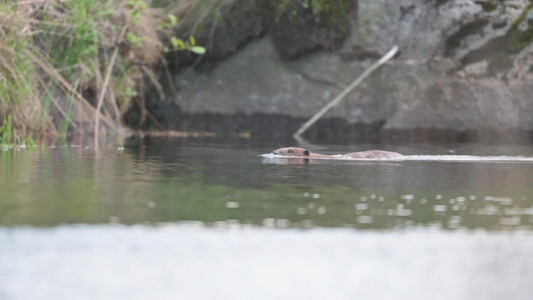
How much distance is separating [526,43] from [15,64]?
6.51m

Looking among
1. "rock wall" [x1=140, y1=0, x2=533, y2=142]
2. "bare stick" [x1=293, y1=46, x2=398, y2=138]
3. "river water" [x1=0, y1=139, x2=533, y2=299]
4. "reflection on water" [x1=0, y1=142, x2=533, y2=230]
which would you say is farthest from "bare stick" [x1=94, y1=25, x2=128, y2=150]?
"river water" [x1=0, y1=139, x2=533, y2=299]

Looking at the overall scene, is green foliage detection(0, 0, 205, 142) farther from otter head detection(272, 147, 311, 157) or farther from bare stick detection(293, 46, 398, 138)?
otter head detection(272, 147, 311, 157)

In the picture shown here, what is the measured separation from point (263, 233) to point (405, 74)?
934cm

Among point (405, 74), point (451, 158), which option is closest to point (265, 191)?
point (451, 158)

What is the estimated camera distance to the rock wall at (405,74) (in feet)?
40.4

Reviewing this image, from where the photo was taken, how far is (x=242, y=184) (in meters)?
5.49

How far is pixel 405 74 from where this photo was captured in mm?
12719

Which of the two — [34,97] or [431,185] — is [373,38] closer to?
[34,97]

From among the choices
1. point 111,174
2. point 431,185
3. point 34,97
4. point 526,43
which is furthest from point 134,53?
point 431,185

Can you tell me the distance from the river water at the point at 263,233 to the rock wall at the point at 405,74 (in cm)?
594

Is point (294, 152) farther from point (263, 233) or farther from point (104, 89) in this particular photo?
point (263, 233)

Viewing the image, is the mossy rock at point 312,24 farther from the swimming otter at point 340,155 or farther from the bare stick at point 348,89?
the swimming otter at point 340,155

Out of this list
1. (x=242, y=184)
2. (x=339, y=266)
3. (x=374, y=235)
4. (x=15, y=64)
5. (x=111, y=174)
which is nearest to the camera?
(x=339, y=266)

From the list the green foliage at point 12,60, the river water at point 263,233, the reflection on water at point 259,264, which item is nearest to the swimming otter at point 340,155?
the river water at point 263,233
